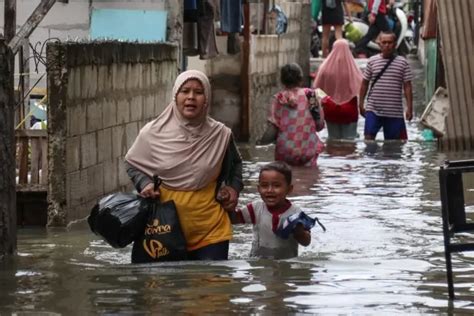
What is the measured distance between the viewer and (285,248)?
8.95 metres

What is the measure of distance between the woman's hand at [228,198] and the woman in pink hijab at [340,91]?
10563 millimetres

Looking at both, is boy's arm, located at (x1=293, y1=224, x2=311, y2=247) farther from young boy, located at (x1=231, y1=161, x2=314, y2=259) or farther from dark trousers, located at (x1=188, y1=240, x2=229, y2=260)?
dark trousers, located at (x1=188, y1=240, x2=229, y2=260)

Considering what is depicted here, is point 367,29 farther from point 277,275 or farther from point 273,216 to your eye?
point 277,275

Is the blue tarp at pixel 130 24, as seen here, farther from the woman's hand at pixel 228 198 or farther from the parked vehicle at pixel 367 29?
the parked vehicle at pixel 367 29

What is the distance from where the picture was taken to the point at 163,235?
8.38 meters

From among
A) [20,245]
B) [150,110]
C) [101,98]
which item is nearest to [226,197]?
[20,245]

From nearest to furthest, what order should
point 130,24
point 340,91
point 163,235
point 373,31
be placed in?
point 163,235 < point 130,24 < point 340,91 < point 373,31

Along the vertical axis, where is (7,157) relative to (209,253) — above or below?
above

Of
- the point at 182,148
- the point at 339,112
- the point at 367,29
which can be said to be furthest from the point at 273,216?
the point at 367,29

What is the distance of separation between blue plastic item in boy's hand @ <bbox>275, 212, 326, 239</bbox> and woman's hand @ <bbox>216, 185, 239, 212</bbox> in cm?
37

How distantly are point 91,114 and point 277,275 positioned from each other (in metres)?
3.68

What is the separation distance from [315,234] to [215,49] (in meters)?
7.17

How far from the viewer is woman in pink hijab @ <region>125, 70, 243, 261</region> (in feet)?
27.7

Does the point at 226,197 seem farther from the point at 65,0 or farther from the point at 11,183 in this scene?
the point at 65,0
